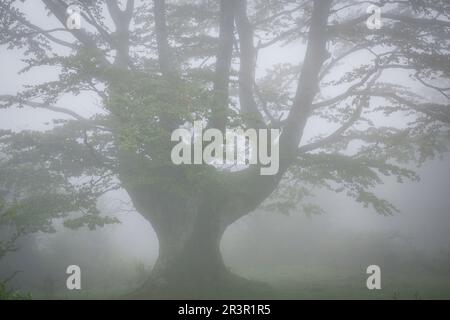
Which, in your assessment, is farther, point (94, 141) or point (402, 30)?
point (94, 141)

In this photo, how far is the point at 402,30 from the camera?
36.7 feet

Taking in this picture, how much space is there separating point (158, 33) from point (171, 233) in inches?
265

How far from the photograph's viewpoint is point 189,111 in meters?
9.27

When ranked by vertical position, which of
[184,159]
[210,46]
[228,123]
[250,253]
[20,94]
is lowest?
[250,253]

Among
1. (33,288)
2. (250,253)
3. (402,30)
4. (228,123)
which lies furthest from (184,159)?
Result: (250,253)

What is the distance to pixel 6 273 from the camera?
20.9m

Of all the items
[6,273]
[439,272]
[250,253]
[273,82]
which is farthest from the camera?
[250,253]

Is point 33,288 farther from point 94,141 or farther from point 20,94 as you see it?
point 20,94

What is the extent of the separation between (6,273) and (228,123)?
17.7 metres

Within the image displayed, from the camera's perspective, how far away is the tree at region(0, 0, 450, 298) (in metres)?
9.98

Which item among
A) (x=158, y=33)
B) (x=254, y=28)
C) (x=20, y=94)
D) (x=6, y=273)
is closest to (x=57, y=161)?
(x=20, y=94)

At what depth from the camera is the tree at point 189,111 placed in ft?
32.8

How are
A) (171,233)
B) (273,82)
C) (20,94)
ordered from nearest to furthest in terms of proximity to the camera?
(20,94), (171,233), (273,82)

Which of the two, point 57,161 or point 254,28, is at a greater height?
point 254,28
